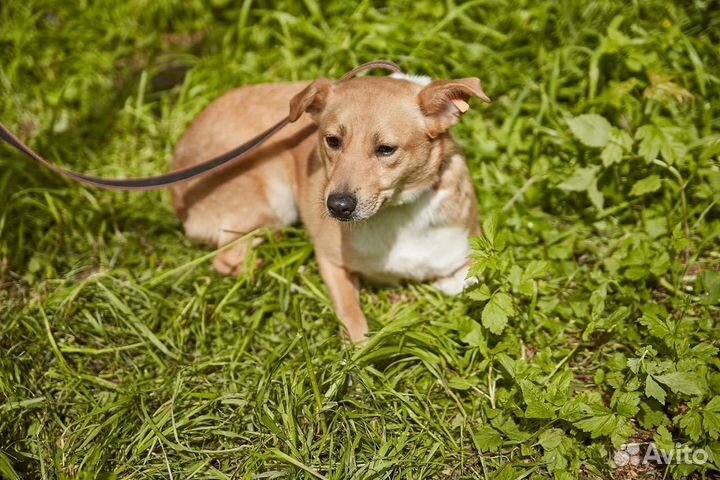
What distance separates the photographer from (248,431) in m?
3.10

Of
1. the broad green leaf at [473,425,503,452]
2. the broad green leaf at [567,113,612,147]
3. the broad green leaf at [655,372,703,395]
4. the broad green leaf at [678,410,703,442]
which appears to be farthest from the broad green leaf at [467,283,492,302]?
the broad green leaf at [567,113,612,147]

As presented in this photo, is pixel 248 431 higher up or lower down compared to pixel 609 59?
lower down

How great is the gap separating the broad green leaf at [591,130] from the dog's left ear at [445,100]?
943mm

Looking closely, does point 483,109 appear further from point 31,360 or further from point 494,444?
point 31,360

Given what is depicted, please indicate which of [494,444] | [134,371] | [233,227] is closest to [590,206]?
[494,444]

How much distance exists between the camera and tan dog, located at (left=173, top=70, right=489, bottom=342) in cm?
325

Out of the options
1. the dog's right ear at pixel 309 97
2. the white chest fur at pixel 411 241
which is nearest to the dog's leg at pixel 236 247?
the white chest fur at pixel 411 241

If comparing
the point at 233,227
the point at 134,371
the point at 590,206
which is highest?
the point at 590,206

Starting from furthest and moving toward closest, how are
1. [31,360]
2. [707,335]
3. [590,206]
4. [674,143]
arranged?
[590,206]
[674,143]
[31,360]
[707,335]

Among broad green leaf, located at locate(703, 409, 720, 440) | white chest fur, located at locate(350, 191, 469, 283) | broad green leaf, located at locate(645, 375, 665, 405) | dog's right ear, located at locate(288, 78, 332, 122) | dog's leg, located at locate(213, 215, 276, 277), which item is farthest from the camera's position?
dog's leg, located at locate(213, 215, 276, 277)

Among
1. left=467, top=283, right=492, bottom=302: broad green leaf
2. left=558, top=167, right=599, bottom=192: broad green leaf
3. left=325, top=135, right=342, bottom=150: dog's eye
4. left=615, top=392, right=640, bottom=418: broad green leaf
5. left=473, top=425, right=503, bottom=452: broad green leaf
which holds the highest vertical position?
left=325, top=135, right=342, bottom=150: dog's eye

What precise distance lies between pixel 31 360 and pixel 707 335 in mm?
3464

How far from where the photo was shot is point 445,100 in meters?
3.26

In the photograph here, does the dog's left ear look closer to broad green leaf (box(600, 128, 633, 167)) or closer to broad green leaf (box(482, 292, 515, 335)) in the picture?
broad green leaf (box(482, 292, 515, 335))
